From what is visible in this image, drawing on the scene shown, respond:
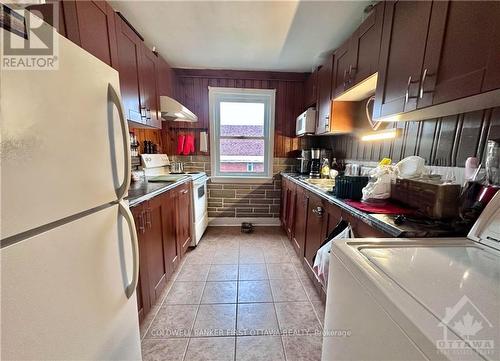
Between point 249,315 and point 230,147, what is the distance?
249 centimetres

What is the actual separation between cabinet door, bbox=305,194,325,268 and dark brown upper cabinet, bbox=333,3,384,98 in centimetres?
107

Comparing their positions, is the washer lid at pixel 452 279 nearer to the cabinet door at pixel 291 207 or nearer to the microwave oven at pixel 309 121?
the cabinet door at pixel 291 207

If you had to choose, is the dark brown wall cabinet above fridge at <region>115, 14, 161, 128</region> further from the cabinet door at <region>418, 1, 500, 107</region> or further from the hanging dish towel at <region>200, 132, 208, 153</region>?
the cabinet door at <region>418, 1, 500, 107</region>

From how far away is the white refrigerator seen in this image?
1.58 ft

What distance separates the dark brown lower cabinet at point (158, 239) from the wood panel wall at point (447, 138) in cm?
197

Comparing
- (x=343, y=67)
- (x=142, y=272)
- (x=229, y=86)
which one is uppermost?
(x=229, y=86)

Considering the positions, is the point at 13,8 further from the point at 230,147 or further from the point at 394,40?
the point at 230,147

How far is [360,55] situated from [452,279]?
1.72m

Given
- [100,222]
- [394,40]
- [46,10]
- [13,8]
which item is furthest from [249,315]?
[46,10]

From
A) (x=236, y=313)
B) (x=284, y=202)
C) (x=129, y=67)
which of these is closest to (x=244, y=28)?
(x=129, y=67)

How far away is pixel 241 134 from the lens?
11.3 ft

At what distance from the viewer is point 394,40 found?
50.3 inches

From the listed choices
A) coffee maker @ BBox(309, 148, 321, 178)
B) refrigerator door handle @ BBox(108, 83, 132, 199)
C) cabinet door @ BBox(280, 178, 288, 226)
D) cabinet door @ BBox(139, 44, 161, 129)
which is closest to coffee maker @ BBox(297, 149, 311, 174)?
coffee maker @ BBox(309, 148, 321, 178)

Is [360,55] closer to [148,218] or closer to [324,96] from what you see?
[324,96]
